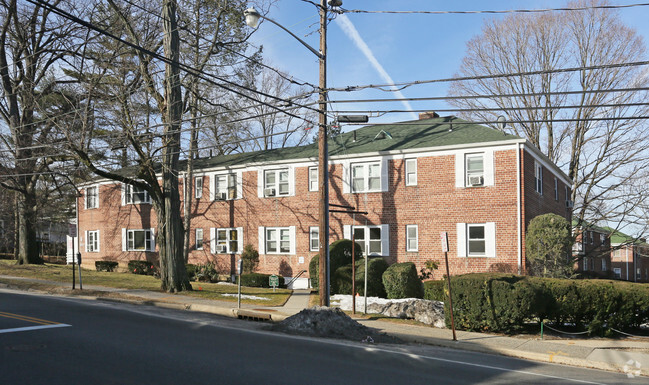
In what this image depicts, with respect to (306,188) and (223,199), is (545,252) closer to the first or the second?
(306,188)

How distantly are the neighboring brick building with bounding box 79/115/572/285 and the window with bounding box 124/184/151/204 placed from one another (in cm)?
21

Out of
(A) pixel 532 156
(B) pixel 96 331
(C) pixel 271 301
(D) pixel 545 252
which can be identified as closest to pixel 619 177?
(A) pixel 532 156

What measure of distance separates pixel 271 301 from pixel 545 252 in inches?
417

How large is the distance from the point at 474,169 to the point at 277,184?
35.9 ft

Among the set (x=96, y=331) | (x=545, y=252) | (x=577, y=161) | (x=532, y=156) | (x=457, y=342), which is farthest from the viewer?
(x=577, y=161)

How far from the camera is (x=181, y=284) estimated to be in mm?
21656

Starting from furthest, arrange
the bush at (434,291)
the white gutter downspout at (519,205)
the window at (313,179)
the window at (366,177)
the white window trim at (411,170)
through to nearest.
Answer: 1. the window at (313,179)
2. the window at (366,177)
3. the white window trim at (411,170)
4. the white gutter downspout at (519,205)
5. the bush at (434,291)

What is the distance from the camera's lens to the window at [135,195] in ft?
115

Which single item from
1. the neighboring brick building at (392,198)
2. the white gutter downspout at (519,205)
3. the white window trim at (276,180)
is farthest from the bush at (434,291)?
the white window trim at (276,180)

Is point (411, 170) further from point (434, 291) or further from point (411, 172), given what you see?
point (434, 291)

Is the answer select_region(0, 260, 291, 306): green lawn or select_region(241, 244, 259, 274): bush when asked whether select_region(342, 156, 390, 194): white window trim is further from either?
select_region(241, 244, 259, 274): bush

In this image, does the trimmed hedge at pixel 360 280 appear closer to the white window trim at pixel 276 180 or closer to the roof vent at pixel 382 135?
the white window trim at pixel 276 180

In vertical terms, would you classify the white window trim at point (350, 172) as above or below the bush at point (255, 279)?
above

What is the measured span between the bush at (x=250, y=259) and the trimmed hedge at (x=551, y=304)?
15.9 meters
